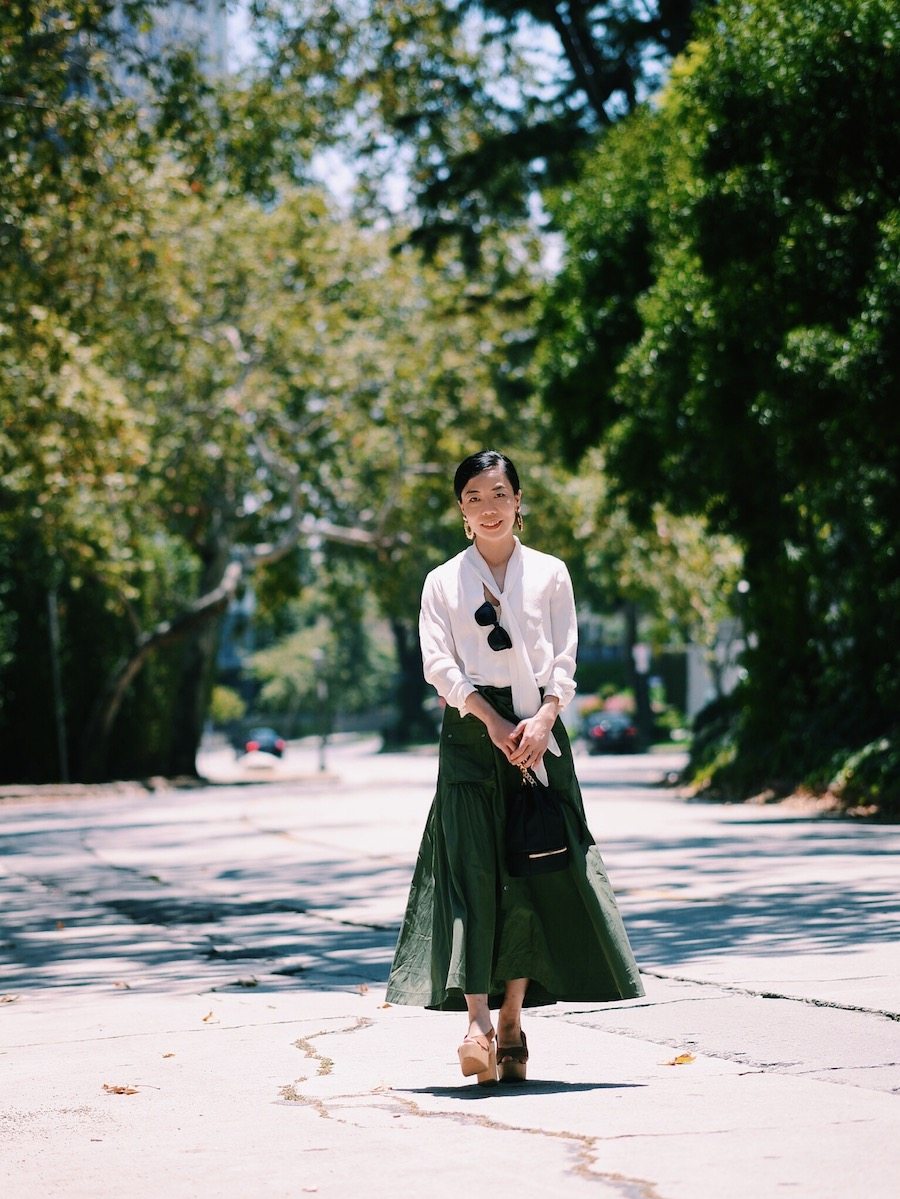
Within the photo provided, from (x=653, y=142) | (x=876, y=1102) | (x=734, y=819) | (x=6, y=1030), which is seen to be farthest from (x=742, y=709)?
(x=876, y=1102)

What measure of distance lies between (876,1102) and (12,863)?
1268 centimetres

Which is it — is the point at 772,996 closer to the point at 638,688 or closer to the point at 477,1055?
the point at 477,1055

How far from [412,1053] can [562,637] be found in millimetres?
1559

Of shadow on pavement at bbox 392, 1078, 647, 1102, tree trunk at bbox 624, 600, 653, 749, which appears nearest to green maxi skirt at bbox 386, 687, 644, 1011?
shadow on pavement at bbox 392, 1078, 647, 1102

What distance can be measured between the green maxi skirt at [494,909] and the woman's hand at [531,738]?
0.49 ft

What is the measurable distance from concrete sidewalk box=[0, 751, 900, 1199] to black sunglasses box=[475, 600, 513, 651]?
129cm

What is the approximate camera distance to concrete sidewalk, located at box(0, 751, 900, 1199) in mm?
4383

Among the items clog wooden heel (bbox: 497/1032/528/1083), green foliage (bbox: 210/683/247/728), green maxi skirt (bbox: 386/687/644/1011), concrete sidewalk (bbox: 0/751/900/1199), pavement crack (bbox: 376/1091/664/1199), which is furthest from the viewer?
green foliage (bbox: 210/683/247/728)

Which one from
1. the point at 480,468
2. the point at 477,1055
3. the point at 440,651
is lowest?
the point at 477,1055

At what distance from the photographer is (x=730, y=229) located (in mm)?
18359

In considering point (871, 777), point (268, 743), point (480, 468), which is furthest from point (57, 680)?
point (268, 743)

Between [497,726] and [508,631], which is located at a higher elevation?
[508,631]

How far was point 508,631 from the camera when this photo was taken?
18.3ft

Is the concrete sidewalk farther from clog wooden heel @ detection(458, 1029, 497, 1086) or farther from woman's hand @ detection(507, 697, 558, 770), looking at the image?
woman's hand @ detection(507, 697, 558, 770)
